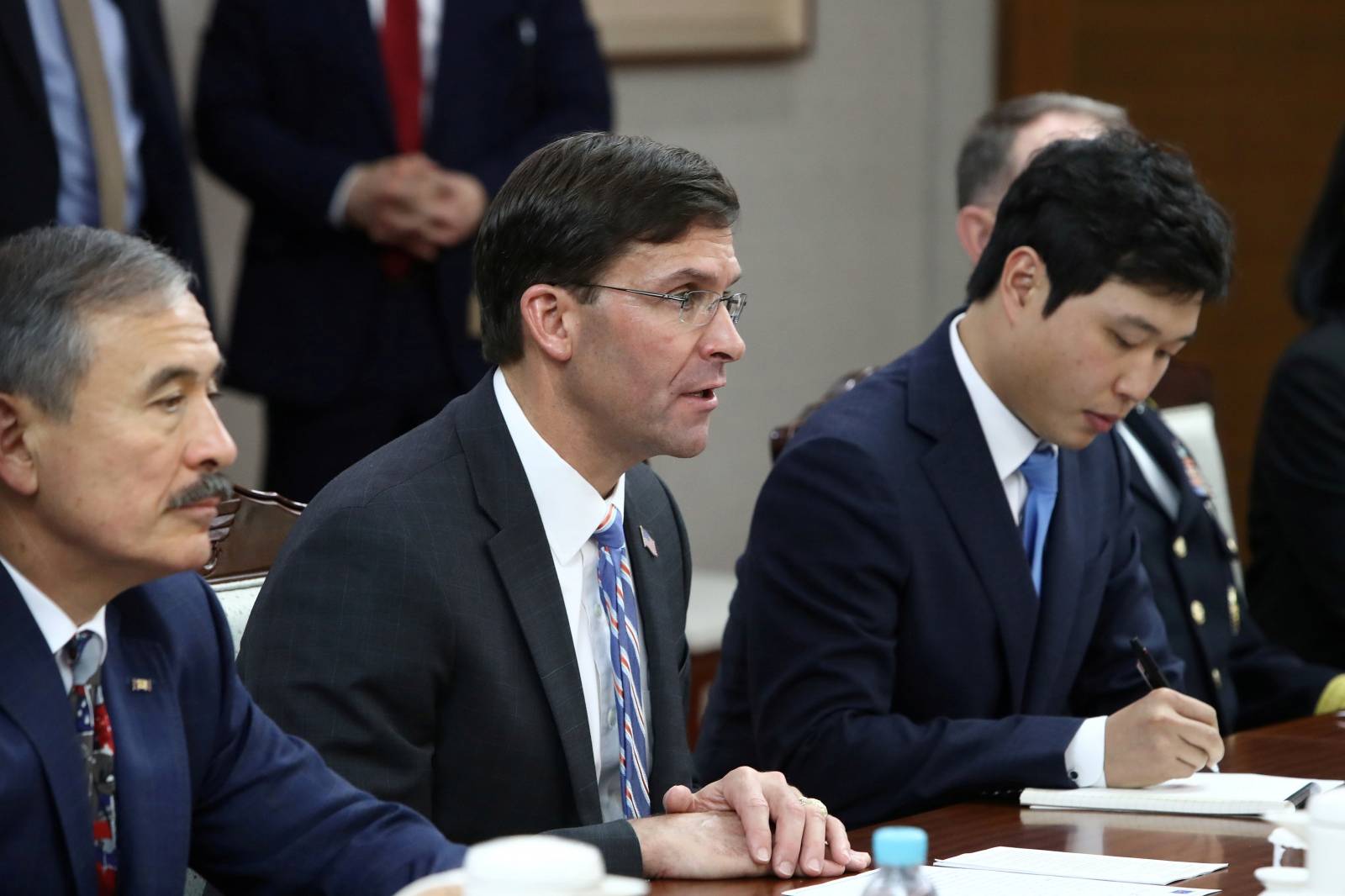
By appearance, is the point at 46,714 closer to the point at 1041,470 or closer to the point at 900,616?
the point at 900,616

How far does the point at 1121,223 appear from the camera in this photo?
9.04 ft

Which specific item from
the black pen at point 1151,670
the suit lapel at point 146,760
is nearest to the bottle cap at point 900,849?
the suit lapel at point 146,760

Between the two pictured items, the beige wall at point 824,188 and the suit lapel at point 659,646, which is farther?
the beige wall at point 824,188

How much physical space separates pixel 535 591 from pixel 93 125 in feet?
6.45

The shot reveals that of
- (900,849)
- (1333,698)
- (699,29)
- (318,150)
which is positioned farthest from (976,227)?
(900,849)

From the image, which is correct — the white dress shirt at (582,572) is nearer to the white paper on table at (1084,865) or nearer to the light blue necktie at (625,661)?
the light blue necktie at (625,661)

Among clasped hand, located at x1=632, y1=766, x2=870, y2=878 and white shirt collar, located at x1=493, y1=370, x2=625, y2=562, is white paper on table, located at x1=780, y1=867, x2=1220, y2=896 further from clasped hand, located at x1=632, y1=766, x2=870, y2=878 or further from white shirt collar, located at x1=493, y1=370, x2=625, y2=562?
white shirt collar, located at x1=493, y1=370, x2=625, y2=562

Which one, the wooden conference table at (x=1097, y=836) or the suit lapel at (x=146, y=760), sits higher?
the suit lapel at (x=146, y=760)

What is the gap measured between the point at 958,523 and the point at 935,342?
31 centimetres

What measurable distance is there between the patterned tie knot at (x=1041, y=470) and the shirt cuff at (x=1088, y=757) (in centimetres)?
49

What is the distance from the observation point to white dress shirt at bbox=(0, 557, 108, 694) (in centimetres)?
178

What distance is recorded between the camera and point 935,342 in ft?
9.56

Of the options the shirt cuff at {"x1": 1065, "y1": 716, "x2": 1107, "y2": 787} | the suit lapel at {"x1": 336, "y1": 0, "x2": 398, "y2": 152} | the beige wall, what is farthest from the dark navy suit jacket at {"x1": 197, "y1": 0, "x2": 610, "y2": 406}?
the shirt cuff at {"x1": 1065, "y1": 716, "x2": 1107, "y2": 787}

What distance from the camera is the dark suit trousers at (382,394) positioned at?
4125mm
